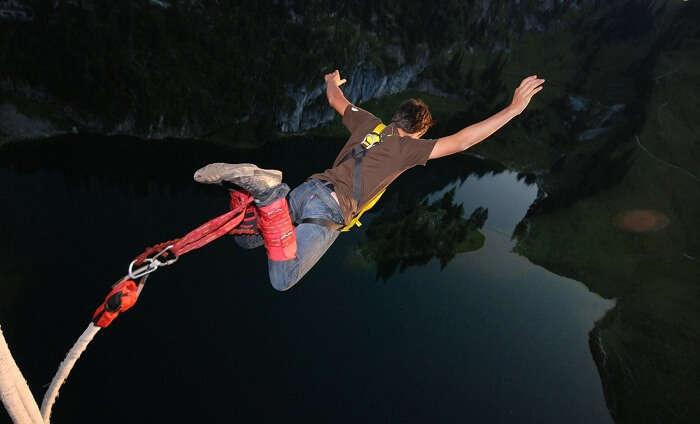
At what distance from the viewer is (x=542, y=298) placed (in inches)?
2773

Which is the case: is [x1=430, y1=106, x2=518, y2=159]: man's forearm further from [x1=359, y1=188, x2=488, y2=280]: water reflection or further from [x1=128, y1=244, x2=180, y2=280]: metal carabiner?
[x1=359, y1=188, x2=488, y2=280]: water reflection

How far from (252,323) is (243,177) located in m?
48.0

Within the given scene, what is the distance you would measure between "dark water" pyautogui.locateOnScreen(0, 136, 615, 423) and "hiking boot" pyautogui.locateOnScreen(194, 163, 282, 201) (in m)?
44.2

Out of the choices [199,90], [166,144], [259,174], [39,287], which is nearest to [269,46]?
[199,90]

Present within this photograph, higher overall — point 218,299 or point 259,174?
point 259,174

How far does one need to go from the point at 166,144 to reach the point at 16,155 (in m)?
27.4

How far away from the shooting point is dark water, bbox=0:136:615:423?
42.3 meters

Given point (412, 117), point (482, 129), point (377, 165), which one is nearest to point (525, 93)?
point (482, 129)

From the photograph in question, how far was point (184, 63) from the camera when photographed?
103 meters

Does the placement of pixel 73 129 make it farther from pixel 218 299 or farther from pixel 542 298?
pixel 542 298

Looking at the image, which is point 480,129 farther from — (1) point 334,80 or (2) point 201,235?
(2) point 201,235

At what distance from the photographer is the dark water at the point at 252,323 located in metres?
42.3

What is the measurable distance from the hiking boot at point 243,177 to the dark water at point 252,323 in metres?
44.2

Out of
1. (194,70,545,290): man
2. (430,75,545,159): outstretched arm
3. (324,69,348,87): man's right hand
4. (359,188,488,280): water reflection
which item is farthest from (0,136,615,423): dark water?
(430,75,545,159): outstretched arm
